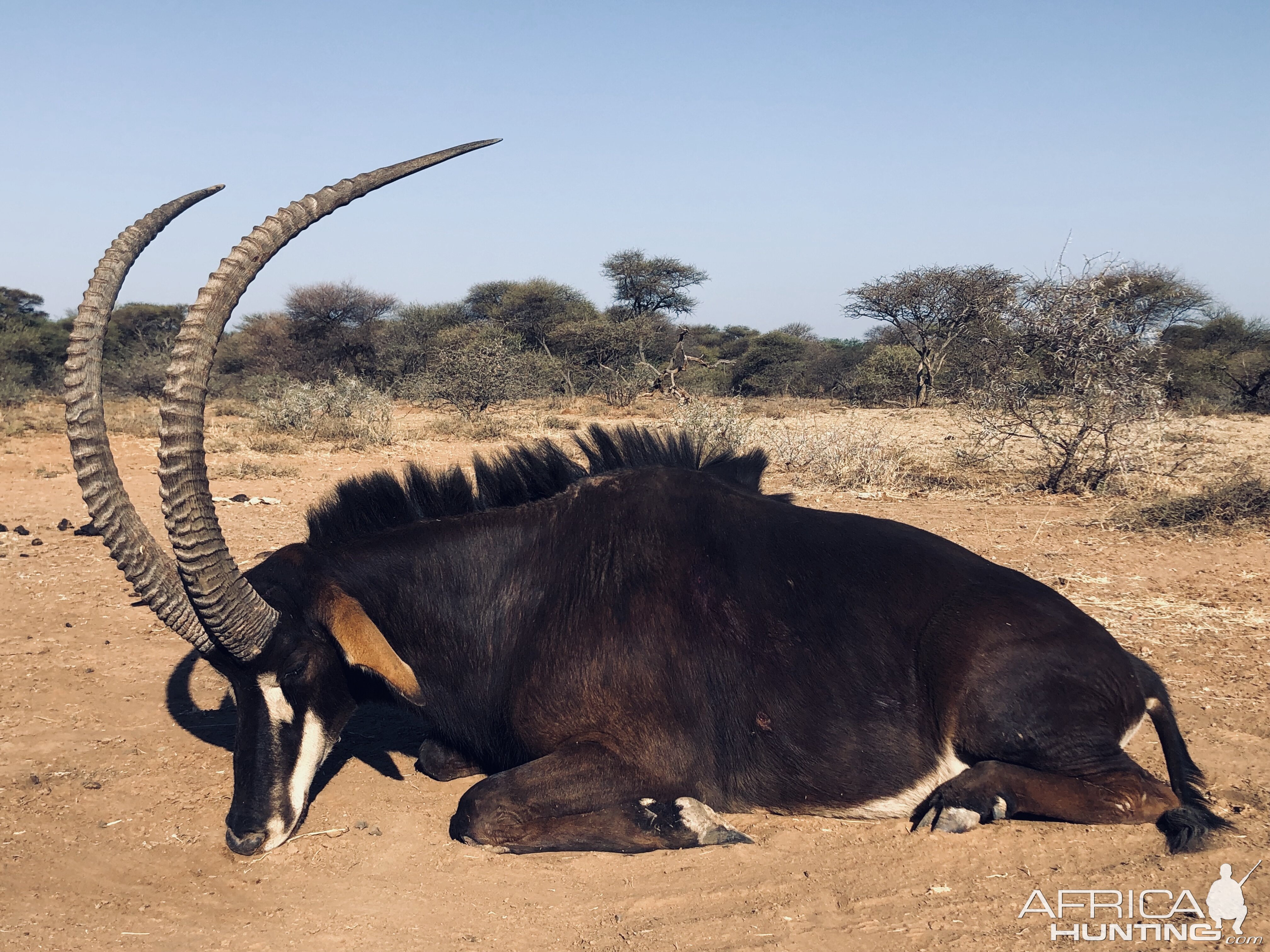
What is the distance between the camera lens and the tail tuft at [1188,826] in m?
3.65

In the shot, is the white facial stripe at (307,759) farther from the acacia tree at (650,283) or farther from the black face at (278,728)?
the acacia tree at (650,283)

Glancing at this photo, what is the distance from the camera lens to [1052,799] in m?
3.84

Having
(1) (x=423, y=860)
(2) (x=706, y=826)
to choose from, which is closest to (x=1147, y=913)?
(2) (x=706, y=826)

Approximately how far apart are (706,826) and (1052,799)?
1504 mm

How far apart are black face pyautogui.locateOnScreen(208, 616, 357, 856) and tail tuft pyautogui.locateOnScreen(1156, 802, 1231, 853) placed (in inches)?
144

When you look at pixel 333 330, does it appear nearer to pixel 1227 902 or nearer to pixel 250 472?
pixel 250 472

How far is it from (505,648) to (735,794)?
126 centimetres

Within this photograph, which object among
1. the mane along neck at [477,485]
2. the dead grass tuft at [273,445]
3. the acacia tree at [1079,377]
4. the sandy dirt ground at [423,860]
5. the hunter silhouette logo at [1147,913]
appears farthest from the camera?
the dead grass tuft at [273,445]

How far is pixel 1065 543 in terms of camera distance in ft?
29.8

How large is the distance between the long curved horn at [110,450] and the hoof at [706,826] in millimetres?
2167

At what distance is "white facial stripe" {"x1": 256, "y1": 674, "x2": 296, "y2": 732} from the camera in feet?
12.5

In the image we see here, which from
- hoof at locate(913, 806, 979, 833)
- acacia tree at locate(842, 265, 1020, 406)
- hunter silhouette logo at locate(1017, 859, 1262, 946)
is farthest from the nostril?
acacia tree at locate(842, 265, 1020, 406)

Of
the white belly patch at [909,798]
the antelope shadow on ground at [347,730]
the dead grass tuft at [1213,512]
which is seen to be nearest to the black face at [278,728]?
the antelope shadow on ground at [347,730]

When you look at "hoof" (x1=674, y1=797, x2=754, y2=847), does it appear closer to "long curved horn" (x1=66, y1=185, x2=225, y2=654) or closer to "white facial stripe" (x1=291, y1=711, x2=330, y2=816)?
"white facial stripe" (x1=291, y1=711, x2=330, y2=816)
